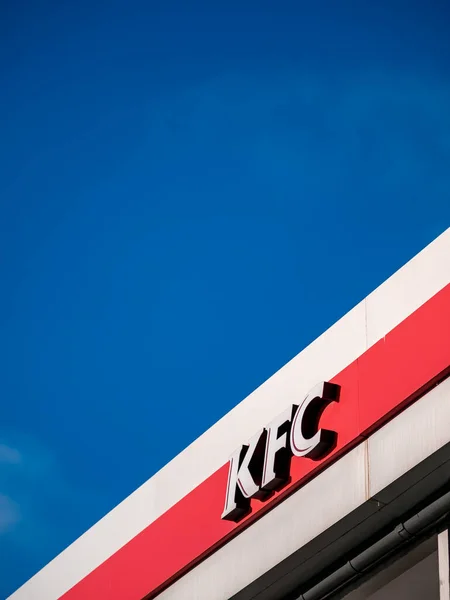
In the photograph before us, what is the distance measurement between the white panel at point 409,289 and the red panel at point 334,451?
0.12 m

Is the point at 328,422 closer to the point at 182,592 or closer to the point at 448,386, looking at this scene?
the point at 448,386

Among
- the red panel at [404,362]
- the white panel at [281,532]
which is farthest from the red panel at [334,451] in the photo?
the white panel at [281,532]

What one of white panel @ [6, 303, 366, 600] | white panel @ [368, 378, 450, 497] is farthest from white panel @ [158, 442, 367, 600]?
white panel @ [6, 303, 366, 600]

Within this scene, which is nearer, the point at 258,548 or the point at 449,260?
the point at 449,260

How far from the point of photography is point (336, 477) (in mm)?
10266

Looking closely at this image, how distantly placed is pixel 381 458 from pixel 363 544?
917 mm

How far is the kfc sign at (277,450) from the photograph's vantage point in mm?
10625

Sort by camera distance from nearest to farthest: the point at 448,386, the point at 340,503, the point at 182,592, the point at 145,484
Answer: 1. the point at 448,386
2. the point at 340,503
3. the point at 182,592
4. the point at 145,484

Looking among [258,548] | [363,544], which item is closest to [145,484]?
[258,548]

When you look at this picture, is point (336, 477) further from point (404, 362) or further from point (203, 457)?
point (203, 457)

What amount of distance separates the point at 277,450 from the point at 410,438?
1.85 m

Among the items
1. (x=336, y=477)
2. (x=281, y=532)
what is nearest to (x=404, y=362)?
(x=336, y=477)

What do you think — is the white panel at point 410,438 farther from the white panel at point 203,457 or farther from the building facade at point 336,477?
the white panel at point 203,457

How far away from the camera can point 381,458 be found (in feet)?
32.1
